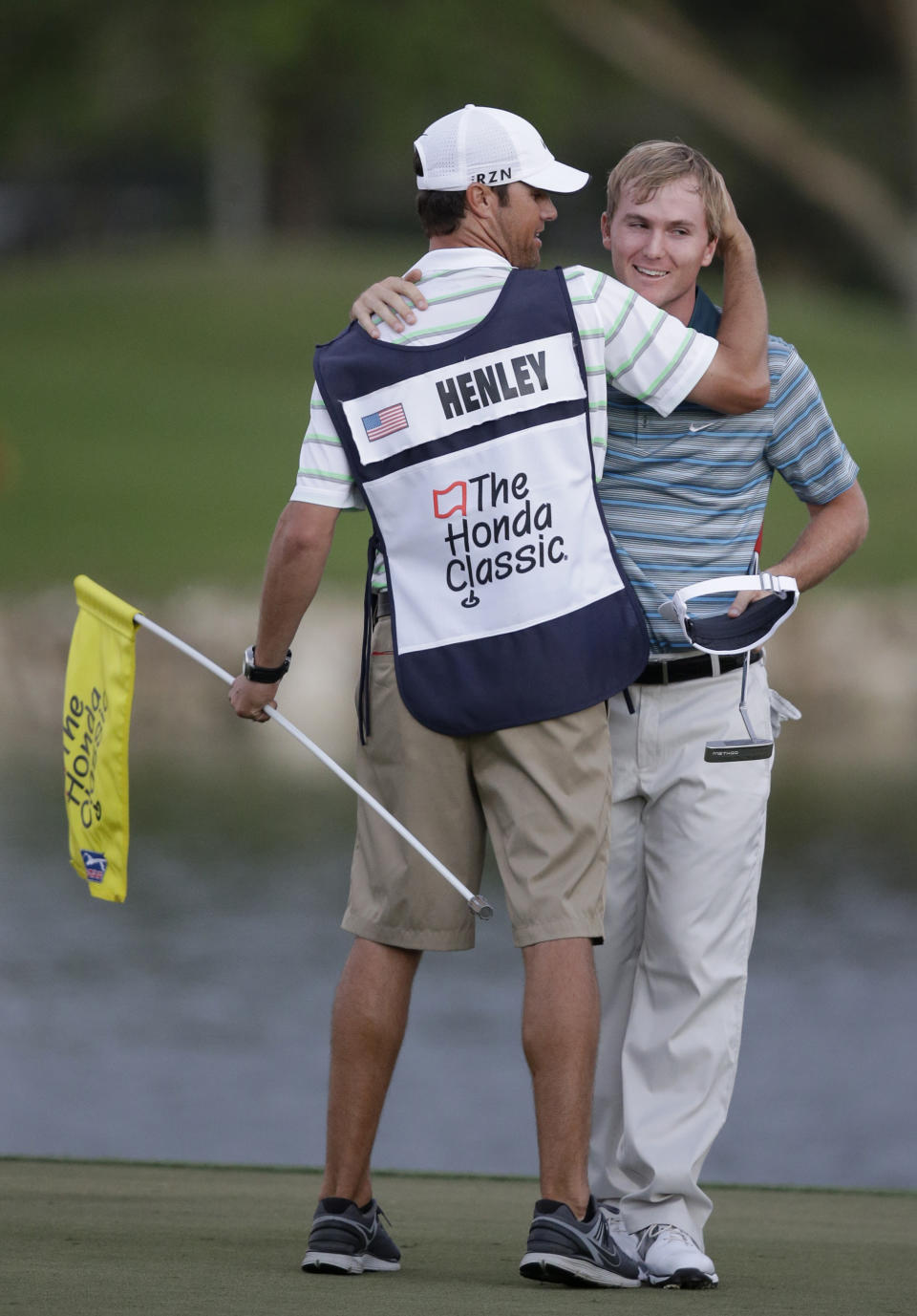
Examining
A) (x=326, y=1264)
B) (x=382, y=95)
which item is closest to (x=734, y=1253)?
(x=326, y=1264)

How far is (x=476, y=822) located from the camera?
9.74 feet

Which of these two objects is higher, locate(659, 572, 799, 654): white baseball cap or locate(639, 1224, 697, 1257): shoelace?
locate(659, 572, 799, 654): white baseball cap

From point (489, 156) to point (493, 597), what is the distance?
1.83ft

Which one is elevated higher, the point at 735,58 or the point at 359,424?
the point at 735,58

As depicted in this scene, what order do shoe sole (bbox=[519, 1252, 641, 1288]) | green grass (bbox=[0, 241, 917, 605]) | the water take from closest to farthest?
shoe sole (bbox=[519, 1252, 641, 1288])
the water
green grass (bbox=[0, 241, 917, 605])

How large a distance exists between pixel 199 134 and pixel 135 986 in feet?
74.7

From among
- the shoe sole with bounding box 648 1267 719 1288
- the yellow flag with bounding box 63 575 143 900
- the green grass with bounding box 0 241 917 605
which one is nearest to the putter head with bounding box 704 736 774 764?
the shoe sole with bounding box 648 1267 719 1288

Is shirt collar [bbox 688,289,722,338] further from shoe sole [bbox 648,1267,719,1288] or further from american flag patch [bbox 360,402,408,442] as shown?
shoe sole [bbox 648,1267,719,1288]

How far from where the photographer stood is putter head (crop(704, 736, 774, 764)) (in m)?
3.04

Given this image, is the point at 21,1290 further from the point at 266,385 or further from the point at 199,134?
the point at 199,134

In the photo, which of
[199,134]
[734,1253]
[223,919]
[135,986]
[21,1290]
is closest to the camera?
[21,1290]

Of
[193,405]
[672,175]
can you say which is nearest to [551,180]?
[672,175]

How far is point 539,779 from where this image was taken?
287cm

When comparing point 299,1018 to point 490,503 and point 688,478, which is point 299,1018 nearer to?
point 688,478
